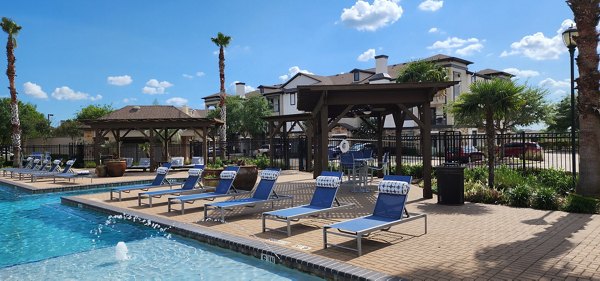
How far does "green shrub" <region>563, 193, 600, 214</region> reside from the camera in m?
9.07

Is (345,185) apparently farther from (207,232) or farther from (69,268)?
(69,268)

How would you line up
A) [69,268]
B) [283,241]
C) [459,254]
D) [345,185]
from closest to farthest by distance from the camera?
1. [459,254]
2. [69,268]
3. [283,241]
4. [345,185]

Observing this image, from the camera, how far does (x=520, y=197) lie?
10242 millimetres

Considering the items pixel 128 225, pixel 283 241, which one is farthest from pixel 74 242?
pixel 283 241

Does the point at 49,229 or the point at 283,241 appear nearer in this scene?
the point at 283,241

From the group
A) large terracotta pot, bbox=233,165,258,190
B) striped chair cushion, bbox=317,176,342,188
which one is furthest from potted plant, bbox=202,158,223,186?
striped chair cushion, bbox=317,176,342,188

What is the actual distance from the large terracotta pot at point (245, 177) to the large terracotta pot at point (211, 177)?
0.75m

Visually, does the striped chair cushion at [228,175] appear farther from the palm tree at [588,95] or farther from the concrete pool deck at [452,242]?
the palm tree at [588,95]

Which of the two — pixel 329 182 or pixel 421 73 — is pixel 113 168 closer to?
pixel 329 182

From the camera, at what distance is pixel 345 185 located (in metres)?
14.9

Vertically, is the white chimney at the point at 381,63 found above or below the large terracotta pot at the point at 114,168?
above

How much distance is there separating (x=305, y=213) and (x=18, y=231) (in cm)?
661

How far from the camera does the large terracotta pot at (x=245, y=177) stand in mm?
14008

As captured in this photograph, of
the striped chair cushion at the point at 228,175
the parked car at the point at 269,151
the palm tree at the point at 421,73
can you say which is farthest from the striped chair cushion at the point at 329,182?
the palm tree at the point at 421,73
